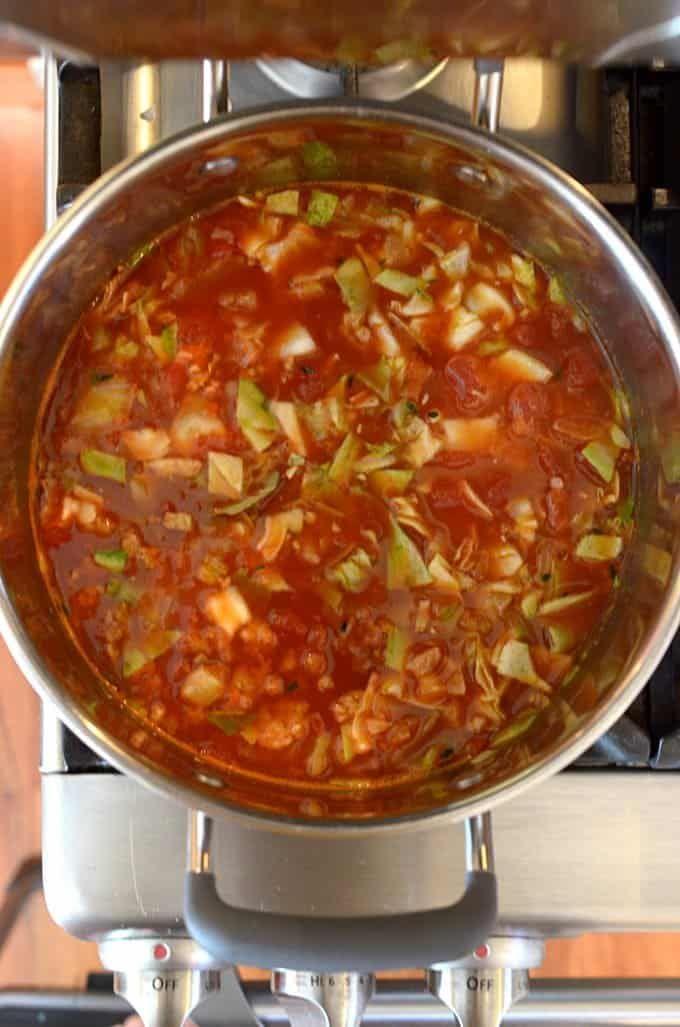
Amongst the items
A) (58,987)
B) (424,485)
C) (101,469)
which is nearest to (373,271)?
(424,485)

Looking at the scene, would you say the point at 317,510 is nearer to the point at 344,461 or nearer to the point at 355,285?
the point at 344,461

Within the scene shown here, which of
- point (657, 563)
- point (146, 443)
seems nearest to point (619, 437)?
point (657, 563)

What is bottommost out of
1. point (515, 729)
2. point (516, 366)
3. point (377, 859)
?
point (377, 859)

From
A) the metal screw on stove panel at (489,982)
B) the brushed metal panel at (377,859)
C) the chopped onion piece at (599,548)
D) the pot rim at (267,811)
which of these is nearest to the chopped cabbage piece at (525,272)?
the pot rim at (267,811)

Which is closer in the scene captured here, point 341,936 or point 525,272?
point 341,936

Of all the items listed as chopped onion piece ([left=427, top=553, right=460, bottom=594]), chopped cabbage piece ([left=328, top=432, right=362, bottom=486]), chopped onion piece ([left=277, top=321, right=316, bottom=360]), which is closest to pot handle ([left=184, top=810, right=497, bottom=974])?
chopped onion piece ([left=427, top=553, right=460, bottom=594])

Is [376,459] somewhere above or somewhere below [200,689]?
above
